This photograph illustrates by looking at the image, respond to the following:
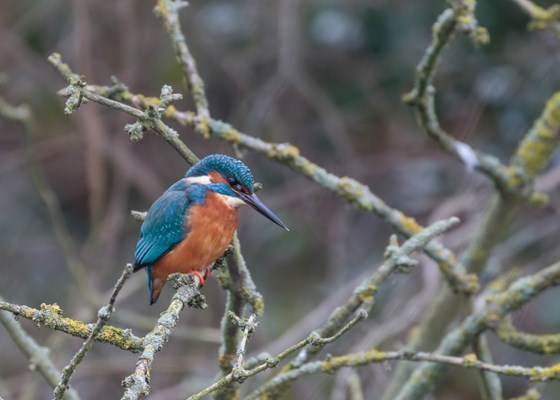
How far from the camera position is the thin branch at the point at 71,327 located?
173 centimetres

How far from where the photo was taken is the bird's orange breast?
261 centimetres

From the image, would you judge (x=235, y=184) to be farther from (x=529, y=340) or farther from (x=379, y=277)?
(x=529, y=340)

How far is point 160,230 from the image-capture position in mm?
2787

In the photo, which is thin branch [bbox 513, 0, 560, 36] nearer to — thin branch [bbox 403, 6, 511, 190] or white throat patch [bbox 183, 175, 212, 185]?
thin branch [bbox 403, 6, 511, 190]

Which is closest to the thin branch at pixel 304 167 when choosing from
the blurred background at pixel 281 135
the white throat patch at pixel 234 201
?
the white throat patch at pixel 234 201

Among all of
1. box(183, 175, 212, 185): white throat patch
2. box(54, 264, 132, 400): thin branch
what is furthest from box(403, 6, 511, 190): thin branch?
box(54, 264, 132, 400): thin branch

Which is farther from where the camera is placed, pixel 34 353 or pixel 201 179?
pixel 201 179

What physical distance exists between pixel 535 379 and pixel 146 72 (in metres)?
3.86

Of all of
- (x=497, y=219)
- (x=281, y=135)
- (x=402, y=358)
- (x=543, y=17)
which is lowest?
(x=402, y=358)

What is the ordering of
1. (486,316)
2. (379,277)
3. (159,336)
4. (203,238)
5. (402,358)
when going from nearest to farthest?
(159,336) < (402,358) < (379,277) < (203,238) < (486,316)

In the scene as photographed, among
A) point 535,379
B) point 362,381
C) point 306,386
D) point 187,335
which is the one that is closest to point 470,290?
point 535,379

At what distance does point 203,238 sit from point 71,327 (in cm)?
92

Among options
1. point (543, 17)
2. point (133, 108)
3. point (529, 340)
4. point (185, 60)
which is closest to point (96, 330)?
point (133, 108)

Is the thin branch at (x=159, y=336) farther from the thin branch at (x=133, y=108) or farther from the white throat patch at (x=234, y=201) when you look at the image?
the white throat patch at (x=234, y=201)
